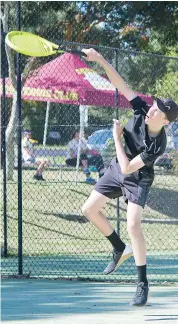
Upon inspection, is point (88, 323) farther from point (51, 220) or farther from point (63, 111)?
point (63, 111)

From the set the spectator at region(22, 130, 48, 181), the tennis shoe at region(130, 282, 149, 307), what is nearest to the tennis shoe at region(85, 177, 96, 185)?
the spectator at region(22, 130, 48, 181)

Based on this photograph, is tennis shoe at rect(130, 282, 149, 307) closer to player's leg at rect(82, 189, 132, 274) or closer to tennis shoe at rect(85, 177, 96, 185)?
player's leg at rect(82, 189, 132, 274)

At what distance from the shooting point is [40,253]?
11.8 meters

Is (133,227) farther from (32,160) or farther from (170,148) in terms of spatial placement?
(32,160)

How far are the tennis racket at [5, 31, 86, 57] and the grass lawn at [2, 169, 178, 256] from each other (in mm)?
4562

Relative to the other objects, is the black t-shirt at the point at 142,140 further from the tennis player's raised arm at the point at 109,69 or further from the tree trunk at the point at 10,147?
the tree trunk at the point at 10,147

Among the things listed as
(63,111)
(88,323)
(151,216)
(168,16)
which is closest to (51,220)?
→ (151,216)

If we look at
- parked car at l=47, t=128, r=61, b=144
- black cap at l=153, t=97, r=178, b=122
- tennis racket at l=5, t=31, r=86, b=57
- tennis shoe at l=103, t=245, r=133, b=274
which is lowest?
tennis shoe at l=103, t=245, r=133, b=274

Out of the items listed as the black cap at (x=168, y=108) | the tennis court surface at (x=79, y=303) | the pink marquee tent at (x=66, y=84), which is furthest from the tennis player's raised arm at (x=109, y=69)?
the pink marquee tent at (x=66, y=84)

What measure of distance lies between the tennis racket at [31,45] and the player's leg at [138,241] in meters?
1.48

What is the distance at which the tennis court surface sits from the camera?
6709 millimetres

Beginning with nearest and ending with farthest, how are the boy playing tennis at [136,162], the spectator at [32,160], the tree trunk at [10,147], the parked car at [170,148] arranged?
1. the boy playing tennis at [136,162]
2. the parked car at [170,148]
3. the tree trunk at [10,147]
4. the spectator at [32,160]

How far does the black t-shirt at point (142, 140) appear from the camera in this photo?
6.90m

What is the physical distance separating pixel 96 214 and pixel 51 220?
6.85 metres
